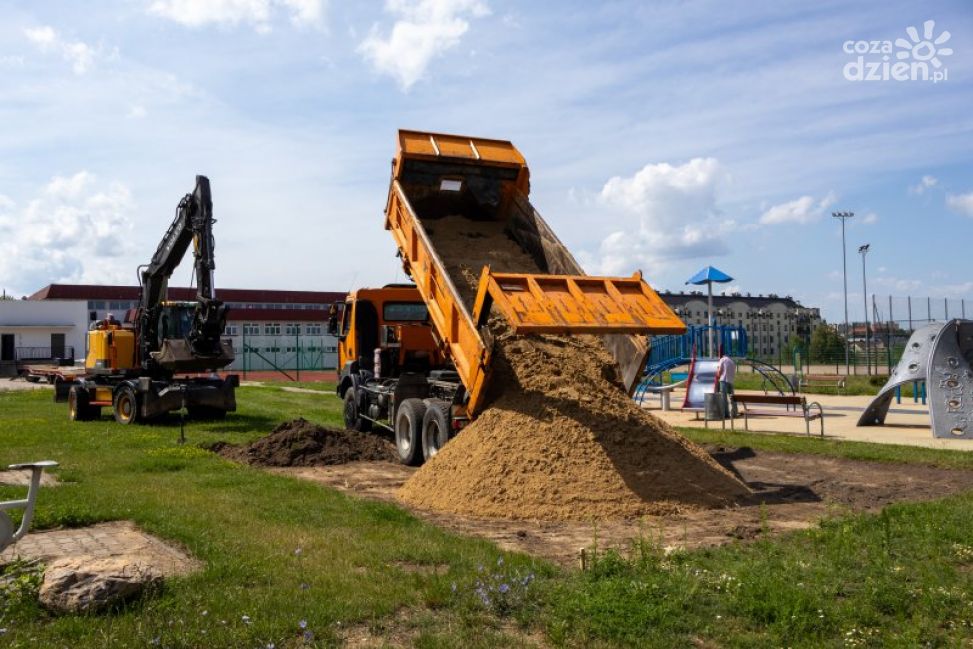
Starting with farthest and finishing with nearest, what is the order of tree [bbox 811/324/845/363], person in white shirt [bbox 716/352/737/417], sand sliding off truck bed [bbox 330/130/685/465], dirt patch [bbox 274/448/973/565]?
tree [bbox 811/324/845/363] → person in white shirt [bbox 716/352/737/417] → sand sliding off truck bed [bbox 330/130/685/465] → dirt patch [bbox 274/448/973/565]

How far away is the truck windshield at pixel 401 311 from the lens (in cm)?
1677

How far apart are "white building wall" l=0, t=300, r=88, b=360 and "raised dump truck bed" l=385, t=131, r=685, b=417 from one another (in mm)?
56093

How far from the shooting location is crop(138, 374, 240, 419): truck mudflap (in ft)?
62.7

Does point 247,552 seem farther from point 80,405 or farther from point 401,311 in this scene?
point 80,405

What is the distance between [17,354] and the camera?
61.5m

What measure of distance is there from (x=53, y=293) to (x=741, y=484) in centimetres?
Answer: 7030

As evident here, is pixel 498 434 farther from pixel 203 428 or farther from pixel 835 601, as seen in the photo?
pixel 203 428

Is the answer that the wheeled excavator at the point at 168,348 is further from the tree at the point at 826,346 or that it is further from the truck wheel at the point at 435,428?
the tree at the point at 826,346

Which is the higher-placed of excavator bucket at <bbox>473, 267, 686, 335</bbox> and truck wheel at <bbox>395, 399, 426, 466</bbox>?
excavator bucket at <bbox>473, 267, 686, 335</bbox>

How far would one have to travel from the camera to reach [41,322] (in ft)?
204

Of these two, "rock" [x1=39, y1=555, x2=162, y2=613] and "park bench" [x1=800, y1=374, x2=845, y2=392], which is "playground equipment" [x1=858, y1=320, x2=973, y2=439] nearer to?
"park bench" [x1=800, y1=374, x2=845, y2=392]

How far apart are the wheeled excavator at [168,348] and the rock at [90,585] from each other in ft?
45.1

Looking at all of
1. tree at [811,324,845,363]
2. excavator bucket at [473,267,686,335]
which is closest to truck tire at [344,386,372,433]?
excavator bucket at [473,267,686,335]

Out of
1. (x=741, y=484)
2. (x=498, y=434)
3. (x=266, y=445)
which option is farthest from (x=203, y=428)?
(x=741, y=484)
